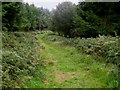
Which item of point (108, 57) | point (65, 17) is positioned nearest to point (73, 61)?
point (108, 57)

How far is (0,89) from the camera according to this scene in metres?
3.12

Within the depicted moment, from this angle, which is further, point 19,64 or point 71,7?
point 71,7

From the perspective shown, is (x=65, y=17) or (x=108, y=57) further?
(x=65, y=17)

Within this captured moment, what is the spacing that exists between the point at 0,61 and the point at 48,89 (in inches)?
90.0

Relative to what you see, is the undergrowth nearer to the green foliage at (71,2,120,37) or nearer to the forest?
the forest

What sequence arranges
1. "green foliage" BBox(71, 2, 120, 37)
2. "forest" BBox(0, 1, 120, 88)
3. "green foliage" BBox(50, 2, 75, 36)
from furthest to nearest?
"green foliage" BBox(50, 2, 75, 36) → "green foliage" BBox(71, 2, 120, 37) → "forest" BBox(0, 1, 120, 88)

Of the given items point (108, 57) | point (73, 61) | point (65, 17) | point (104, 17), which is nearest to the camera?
point (108, 57)

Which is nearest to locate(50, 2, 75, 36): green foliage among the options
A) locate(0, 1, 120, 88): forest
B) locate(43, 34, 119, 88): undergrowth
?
locate(0, 1, 120, 88): forest

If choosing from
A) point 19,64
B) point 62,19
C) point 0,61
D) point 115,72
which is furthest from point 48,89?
point 62,19

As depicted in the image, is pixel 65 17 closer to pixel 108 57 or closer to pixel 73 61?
pixel 73 61

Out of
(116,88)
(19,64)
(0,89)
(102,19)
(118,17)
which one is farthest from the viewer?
(102,19)

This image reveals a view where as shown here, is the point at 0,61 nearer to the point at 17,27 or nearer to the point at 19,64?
Answer: the point at 19,64

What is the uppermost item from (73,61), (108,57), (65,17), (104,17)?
(65,17)

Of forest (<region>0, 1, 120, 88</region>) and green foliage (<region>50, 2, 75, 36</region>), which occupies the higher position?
green foliage (<region>50, 2, 75, 36</region>)
